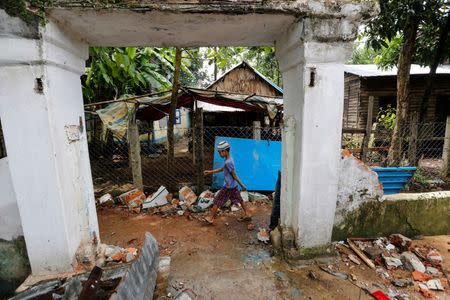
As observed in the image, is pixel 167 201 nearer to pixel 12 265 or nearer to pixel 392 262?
pixel 12 265

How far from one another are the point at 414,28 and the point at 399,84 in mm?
1282

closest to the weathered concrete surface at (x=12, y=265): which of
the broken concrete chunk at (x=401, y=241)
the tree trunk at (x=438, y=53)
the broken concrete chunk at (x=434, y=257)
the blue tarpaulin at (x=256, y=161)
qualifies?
the blue tarpaulin at (x=256, y=161)

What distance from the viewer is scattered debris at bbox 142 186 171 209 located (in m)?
5.35

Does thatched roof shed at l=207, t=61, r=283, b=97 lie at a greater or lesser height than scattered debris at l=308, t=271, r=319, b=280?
greater

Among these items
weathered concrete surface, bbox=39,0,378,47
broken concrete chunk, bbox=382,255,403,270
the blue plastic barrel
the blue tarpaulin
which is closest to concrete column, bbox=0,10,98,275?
weathered concrete surface, bbox=39,0,378,47

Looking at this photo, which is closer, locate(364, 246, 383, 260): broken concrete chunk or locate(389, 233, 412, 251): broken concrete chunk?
locate(364, 246, 383, 260): broken concrete chunk

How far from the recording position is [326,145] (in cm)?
270

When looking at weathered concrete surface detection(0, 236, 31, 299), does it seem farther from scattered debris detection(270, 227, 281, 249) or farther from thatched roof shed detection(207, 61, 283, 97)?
thatched roof shed detection(207, 61, 283, 97)

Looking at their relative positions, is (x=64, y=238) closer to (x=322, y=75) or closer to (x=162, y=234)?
(x=162, y=234)

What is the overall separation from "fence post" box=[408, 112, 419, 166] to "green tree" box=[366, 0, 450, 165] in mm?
249

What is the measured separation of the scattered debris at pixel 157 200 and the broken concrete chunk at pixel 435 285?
440cm

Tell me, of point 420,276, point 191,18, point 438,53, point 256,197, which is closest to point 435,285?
point 420,276

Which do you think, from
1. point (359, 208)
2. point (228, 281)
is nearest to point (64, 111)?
point (228, 281)

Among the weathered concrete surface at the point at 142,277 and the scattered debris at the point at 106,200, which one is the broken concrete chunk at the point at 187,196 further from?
the weathered concrete surface at the point at 142,277
